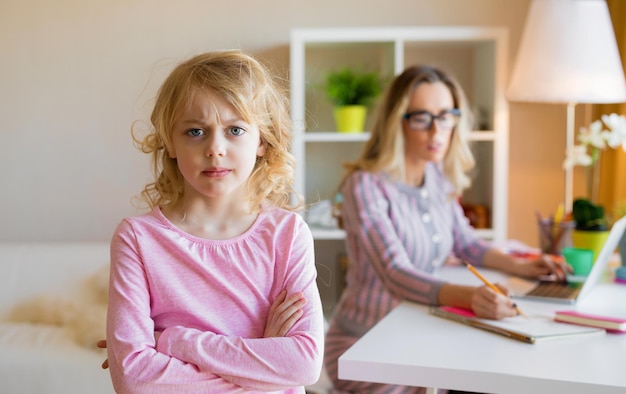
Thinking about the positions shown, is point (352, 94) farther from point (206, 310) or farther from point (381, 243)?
point (206, 310)

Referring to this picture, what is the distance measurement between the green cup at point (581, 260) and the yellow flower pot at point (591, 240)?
84mm

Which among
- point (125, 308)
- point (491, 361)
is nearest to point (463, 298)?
point (491, 361)

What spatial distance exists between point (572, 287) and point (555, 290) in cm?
8

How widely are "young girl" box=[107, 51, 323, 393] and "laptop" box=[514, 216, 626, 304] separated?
88cm

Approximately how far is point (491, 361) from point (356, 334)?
81 cm

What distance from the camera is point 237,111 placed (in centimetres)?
130

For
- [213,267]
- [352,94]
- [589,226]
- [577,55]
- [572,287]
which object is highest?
[577,55]

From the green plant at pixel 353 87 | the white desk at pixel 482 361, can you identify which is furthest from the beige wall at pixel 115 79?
the white desk at pixel 482 361

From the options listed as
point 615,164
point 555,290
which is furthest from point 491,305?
point 615,164

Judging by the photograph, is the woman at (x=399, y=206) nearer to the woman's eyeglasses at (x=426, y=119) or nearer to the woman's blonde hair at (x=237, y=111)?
the woman's eyeglasses at (x=426, y=119)

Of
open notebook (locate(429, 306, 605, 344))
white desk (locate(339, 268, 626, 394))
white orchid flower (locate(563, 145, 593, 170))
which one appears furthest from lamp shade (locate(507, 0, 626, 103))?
white desk (locate(339, 268, 626, 394))

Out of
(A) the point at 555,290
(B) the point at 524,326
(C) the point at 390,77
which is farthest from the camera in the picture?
(C) the point at 390,77

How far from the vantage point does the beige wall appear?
3.76 meters

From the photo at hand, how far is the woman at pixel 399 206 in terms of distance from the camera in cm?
218
